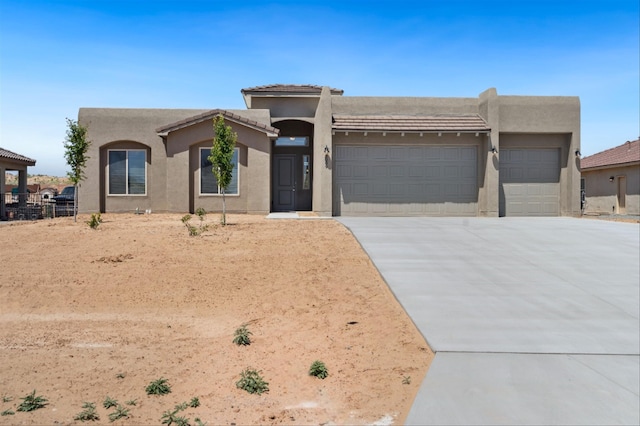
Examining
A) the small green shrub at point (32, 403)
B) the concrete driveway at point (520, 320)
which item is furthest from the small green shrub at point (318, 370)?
the small green shrub at point (32, 403)

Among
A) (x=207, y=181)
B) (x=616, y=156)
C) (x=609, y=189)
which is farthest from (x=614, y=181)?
(x=207, y=181)

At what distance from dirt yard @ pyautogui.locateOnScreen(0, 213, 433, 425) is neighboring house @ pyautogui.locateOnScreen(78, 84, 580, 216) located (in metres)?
7.08

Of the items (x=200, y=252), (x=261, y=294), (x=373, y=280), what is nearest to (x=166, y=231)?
(x=200, y=252)

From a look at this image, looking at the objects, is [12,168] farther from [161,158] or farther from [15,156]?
[161,158]

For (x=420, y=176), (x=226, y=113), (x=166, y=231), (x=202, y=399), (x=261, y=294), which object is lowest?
(x=202, y=399)

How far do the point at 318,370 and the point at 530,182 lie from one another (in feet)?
54.3

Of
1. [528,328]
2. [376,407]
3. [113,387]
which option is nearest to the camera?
[376,407]

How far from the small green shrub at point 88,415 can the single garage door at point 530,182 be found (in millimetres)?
17525

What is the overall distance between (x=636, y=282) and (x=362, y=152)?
11.1m

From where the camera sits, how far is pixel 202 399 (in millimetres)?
5215

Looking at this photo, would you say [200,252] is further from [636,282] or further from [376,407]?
[636,282]

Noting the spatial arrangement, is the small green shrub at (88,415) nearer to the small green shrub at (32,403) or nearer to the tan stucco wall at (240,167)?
the small green shrub at (32,403)

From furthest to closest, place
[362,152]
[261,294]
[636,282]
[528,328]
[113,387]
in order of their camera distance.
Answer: [362,152], [636,282], [261,294], [528,328], [113,387]

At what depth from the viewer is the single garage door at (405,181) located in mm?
18625
